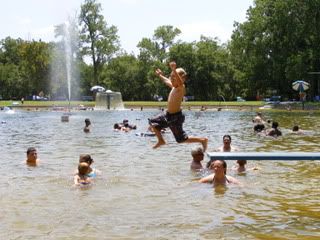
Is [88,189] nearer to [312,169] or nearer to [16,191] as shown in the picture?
[16,191]

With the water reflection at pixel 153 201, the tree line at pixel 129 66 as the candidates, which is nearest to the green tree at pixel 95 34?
the tree line at pixel 129 66

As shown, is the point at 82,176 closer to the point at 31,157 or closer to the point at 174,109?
the point at 174,109

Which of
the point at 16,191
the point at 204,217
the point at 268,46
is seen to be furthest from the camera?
the point at 268,46

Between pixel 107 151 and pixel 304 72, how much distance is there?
46433 mm

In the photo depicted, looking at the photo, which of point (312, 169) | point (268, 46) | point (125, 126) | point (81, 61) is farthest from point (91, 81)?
point (312, 169)

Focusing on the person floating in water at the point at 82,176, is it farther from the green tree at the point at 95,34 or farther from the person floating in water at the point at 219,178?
the green tree at the point at 95,34

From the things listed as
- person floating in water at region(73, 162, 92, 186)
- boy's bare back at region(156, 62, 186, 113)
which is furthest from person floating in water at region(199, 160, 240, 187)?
person floating in water at region(73, 162, 92, 186)

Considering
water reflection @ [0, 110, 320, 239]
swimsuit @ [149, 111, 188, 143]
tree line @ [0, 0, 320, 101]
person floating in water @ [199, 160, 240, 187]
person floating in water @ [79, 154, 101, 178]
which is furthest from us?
tree line @ [0, 0, 320, 101]

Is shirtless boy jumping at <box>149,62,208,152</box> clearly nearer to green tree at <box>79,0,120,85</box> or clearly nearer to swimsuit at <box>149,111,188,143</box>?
swimsuit at <box>149,111,188,143</box>

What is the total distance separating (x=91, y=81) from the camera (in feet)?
323

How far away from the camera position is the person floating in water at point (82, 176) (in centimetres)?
1128

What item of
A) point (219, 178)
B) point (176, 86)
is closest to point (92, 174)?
point (219, 178)

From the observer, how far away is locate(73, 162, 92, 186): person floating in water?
37.0 ft

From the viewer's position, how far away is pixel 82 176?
1159cm
